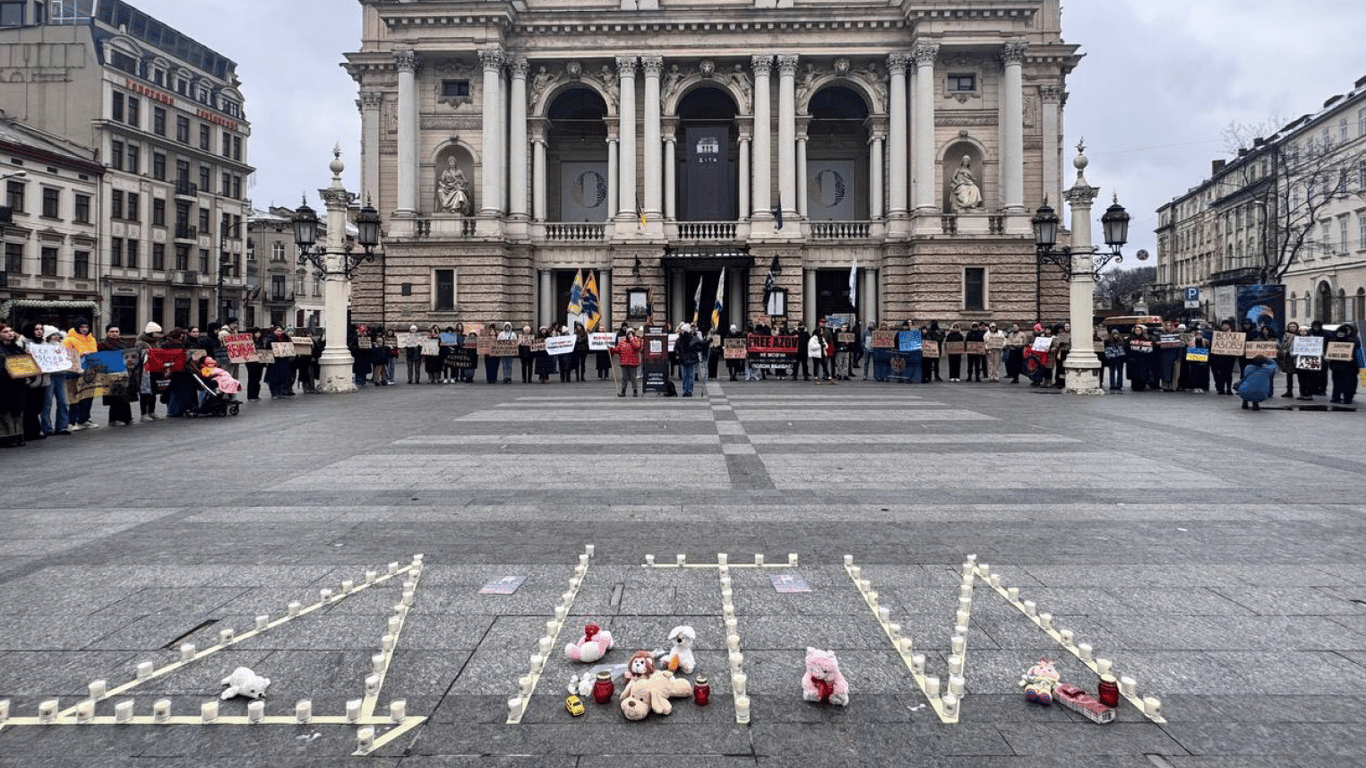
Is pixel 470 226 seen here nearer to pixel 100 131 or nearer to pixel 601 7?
pixel 601 7

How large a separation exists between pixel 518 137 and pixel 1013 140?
79.1 feet

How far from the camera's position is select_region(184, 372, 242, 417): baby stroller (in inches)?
620

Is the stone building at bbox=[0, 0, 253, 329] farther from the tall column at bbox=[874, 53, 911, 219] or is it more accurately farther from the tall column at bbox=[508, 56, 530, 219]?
the tall column at bbox=[874, 53, 911, 219]

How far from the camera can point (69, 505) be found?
25.3 ft

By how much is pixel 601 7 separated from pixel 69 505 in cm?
3779

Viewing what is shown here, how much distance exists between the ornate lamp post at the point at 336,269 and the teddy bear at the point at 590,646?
20781 millimetres

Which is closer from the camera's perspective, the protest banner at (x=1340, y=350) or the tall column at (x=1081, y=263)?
the protest banner at (x=1340, y=350)

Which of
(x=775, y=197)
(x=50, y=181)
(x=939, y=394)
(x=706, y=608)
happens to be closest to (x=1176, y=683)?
(x=706, y=608)

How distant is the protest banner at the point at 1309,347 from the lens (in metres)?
17.8

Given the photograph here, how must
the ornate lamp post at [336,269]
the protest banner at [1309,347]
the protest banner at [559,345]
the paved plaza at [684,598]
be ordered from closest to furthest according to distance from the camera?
1. the paved plaza at [684,598]
2. the protest banner at [1309,347]
3. the ornate lamp post at [336,269]
4. the protest banner at [559,345]

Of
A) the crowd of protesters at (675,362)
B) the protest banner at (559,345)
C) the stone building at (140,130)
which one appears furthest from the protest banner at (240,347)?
the stone building at (140,130)

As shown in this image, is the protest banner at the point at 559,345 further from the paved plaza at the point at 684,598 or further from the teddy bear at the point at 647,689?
the teddy bear at the point at 647,689

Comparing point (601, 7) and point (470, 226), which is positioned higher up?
point (601, 7)

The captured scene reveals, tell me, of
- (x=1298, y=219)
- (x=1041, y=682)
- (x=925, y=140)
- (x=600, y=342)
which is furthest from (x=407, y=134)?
(x=1298, y=219)
